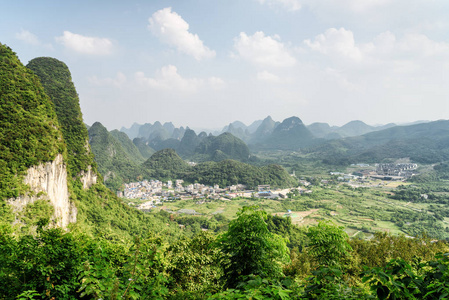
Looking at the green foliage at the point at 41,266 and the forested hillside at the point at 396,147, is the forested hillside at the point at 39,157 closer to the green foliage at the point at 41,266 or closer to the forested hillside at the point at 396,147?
the green foliage at the point at 41,266

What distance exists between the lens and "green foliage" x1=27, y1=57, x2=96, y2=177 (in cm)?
2493

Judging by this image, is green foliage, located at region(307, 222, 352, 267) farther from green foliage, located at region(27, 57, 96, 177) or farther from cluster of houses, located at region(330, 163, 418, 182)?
cluster of houses, located at region(330, 163, 418, 182)

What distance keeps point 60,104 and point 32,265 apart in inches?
1323

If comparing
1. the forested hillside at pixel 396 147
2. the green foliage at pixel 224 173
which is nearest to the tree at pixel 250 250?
the green foliage at pixel 224 173

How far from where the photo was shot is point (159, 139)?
529ft

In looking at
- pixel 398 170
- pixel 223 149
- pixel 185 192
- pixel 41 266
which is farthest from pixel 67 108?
pixel 223 149

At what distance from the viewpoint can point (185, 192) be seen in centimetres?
5791

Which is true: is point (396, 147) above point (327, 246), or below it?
below

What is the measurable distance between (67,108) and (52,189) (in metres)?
18.8

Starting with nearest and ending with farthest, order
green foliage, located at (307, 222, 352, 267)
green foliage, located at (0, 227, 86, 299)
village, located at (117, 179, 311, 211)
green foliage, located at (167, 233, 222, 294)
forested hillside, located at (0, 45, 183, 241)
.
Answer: green foliage, located at (0, 227, 86, 299), green foliage, located at (307, 222, 352, 267), green foliage, located at (167, 233, 222, 294), forested hillside, located at (0, 45, 183, 241), village, located at (117, 179, 311, 211)

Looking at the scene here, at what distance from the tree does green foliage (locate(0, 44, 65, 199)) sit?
14.6m

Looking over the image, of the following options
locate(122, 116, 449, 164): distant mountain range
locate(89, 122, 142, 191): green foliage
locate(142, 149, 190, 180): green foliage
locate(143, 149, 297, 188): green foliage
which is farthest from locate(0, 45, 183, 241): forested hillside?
locate(122, 116, 449, 164): distant mountain range

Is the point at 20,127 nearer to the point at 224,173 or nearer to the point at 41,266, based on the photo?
the point at 41,266

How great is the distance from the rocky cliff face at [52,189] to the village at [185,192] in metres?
28.3
